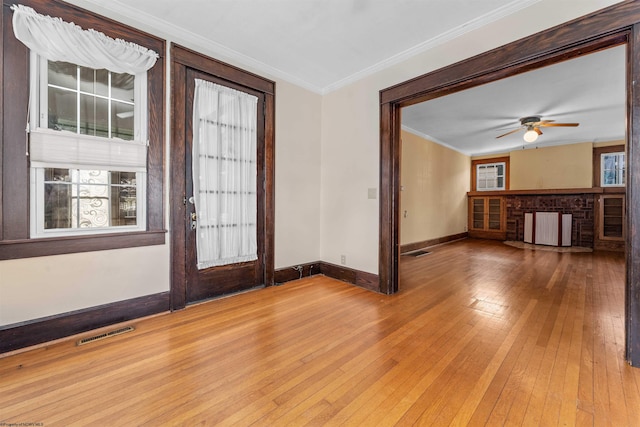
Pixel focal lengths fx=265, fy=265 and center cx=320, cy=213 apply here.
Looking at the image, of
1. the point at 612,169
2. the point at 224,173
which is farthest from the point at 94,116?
the point at 612,169

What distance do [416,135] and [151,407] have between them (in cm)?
637

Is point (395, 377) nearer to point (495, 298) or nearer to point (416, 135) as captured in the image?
point (495, 298)

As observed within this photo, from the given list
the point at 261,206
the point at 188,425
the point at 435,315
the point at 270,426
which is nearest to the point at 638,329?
the point at 435,315

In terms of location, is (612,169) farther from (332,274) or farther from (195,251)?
(195,251)

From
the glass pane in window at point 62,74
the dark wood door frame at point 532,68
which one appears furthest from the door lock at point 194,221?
the dark wood door frame at point 532,68

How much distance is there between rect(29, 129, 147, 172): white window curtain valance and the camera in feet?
6.70

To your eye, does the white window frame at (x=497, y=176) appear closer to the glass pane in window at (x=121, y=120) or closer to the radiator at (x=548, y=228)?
the radiator at (x=548, y=228)

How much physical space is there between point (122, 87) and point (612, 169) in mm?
10363

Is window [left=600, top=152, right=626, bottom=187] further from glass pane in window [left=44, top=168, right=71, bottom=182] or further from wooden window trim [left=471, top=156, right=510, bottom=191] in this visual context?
glass pane in window [left=44, top=168, right=71, bottom=182]

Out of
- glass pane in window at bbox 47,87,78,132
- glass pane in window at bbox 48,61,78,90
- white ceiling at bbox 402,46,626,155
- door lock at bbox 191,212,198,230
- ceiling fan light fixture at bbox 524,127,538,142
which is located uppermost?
white ceiling at bbox 402,46,626,155

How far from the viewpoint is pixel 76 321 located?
2.18 m

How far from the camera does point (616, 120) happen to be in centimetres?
539

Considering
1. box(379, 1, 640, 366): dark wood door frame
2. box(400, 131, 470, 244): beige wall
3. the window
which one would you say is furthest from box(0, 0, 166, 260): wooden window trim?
the window

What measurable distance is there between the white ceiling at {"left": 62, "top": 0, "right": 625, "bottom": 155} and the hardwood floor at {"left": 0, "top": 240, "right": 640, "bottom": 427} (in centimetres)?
278
